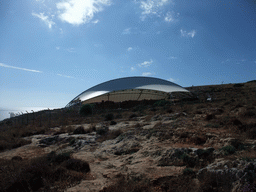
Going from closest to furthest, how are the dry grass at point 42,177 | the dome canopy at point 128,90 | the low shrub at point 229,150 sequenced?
the dry grass at point 42,177, the low shrub at point 229,150, the dome canopy at point 128,90

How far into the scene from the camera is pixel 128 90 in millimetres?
33688

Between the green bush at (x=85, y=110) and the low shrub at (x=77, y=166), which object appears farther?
the green bush at (x=85, y=110)

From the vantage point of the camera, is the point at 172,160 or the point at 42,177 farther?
the point at 172,160

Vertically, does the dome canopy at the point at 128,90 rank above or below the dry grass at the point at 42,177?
above

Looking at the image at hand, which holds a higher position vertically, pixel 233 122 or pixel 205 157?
pixel 233 122

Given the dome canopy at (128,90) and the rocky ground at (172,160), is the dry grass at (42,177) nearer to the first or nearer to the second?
the rocky ground at (172,160)


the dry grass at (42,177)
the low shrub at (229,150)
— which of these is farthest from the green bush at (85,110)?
the low shrub at (229,150)

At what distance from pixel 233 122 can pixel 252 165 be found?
20.3 feet

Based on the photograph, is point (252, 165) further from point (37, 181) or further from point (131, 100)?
point (131, 100)

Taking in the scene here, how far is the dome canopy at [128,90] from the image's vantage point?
99.4 feet

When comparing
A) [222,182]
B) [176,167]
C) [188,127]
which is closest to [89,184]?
[176,167]

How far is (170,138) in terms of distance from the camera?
8961mm

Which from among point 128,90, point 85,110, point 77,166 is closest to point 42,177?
point 77,166

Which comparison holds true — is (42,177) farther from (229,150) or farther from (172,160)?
(229,150)
